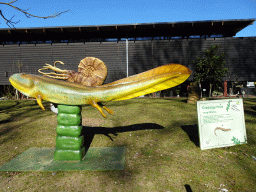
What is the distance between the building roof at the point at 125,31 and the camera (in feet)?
56.4

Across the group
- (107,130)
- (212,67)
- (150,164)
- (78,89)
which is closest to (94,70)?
(78,89)

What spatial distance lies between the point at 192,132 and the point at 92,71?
3.95 metres

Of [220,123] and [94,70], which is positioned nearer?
[94,70]

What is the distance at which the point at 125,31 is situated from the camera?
18.0m

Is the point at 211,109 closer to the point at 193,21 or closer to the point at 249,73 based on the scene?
the point at 193,21

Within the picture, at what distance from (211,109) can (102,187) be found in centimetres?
326

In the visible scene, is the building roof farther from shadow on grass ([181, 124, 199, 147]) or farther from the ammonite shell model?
the ammonite shell model

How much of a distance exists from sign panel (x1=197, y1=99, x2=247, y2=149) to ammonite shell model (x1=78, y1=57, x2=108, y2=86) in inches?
103

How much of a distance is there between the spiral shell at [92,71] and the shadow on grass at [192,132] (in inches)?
129

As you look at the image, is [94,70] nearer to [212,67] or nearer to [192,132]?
[192,132]

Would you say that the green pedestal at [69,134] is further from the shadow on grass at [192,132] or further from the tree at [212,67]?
the tree at [212,67]

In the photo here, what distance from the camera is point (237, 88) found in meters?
17.6

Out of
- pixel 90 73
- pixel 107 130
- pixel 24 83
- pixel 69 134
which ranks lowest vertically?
pixel 107 130

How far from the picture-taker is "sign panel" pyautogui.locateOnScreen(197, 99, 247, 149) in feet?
13.1
